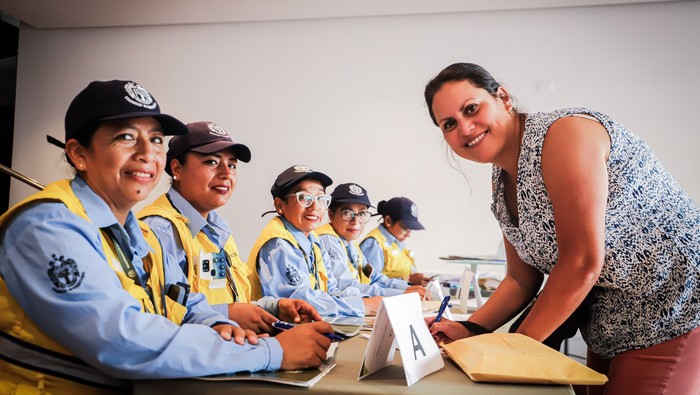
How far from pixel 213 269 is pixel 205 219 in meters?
0.26

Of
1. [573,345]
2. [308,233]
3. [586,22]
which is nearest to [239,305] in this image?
[308,233]

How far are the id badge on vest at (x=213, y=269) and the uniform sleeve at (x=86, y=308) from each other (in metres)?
0.89

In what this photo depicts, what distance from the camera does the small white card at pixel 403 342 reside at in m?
1.14

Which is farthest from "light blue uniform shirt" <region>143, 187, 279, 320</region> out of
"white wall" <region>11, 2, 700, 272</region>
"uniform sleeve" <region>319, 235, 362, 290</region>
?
"white wall" <region>11, 2, 700, 272</region>

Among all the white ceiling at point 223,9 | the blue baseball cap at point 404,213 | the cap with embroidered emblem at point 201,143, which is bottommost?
the blue baseball cap at point 404,213

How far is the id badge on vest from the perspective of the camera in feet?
6.70

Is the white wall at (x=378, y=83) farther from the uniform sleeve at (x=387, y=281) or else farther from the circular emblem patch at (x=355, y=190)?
the circular emblem patch at (x=355, y=190)

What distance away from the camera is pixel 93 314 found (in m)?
1.07

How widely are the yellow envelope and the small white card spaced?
0.08 m

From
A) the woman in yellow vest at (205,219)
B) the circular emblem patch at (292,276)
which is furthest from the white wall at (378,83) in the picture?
the woman in yellow vest at (205,219)

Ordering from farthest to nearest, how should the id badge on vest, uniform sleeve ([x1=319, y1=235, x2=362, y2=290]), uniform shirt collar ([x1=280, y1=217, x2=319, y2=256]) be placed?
uniform sleeve ([x1=319, y1=235, x2=362, y2=290]) → uniform shirt collar ([x1=280, y1=217, x2=319, y2=256]) → the id badge on vest

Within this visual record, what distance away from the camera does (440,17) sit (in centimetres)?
658

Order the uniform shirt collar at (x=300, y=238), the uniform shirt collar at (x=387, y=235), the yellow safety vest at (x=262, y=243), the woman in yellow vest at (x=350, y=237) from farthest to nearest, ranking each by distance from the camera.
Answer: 1. the uniform shirt collar at (x=387, y=235)
2. the woman in yellow vest at (x=350, y=237)
3. the uniform shirt collar at (x=300, y=238)
4. the yellow safety vest at (x=262, y=243)

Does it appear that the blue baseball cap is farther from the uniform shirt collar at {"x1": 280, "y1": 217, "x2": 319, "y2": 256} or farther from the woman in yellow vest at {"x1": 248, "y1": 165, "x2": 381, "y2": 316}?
the uniform shirt collar at {"x1": 280, "y1": 217, "x2": 319, "y2": 256}
